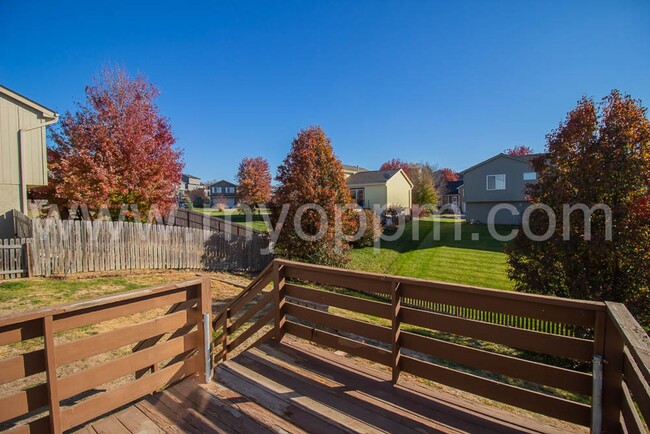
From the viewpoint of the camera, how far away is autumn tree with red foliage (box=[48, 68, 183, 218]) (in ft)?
37.3

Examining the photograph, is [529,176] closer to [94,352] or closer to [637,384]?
[637,384]

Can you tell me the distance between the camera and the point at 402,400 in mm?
2963

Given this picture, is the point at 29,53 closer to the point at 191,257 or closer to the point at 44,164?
the point at 44,164

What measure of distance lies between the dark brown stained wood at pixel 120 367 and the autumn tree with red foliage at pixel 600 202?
7473 mm

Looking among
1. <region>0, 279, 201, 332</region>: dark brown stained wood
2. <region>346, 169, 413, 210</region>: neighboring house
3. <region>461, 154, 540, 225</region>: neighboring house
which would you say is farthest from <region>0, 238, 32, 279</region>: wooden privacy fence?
<region>461, 154, 540, 225</region>: neighboring house

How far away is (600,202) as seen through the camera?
658cm

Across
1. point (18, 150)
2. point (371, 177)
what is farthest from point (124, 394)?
point (371, 177)

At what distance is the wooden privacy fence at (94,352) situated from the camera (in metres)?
2.10

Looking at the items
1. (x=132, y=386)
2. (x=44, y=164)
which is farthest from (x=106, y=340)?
(x=44, y=164)

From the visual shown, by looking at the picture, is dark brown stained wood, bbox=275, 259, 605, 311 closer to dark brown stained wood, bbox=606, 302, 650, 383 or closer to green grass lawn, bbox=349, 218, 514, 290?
dark brown stained wood, bbox=606, 302, 650, 383

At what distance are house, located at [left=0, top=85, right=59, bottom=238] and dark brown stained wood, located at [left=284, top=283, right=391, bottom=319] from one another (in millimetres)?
11685

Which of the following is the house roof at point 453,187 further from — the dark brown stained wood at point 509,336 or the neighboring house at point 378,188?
the dark brown stained wood at point 509,336

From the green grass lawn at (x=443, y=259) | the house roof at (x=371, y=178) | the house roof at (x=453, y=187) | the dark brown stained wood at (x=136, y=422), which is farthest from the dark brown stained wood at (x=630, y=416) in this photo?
the house roof at (x=453, y=187)

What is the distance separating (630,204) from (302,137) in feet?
33.5
